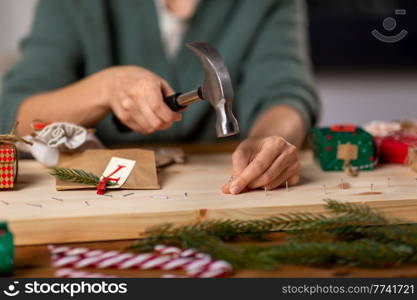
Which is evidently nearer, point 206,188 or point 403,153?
point 206,188

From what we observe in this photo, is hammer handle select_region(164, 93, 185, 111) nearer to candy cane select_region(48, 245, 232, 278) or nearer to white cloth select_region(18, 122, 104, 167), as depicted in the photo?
white cloth select_region(18, 122, 104, 167)

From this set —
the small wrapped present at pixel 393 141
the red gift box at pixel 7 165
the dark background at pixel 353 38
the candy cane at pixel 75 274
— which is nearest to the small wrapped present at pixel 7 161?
the red gift box at pixel 7 165

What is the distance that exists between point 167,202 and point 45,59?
2.93 feet

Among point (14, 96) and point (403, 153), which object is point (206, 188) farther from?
point (14, 96)

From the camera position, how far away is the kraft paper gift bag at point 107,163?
47.8 inches

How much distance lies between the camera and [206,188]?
1242 millimetres

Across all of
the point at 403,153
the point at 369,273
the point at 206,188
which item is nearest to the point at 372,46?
the point at 403,153

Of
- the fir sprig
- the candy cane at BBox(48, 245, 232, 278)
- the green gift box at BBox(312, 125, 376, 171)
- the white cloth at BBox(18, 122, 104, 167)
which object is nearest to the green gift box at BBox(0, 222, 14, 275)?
the candy cane at BBox(48, 245, 232, 278)

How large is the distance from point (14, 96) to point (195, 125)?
0.61 metres

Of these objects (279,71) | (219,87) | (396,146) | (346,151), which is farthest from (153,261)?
(279,71)

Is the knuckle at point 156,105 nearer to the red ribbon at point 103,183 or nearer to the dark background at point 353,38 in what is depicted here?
the red ribbon at point 103,183

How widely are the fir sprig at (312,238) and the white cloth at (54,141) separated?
384mm

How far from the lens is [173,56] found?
2.03m

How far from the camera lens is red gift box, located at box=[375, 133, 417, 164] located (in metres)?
1.45
